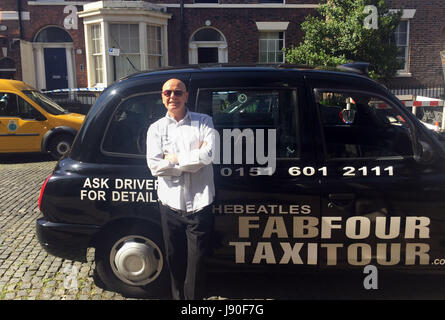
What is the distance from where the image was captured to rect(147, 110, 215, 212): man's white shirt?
3053mm

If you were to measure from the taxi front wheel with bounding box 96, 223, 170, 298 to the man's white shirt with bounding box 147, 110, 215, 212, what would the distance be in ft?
2.16

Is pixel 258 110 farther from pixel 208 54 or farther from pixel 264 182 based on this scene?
pixel 208 54

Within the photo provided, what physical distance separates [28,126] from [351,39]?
9167 millimetres

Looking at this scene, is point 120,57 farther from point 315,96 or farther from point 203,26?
point 315,96

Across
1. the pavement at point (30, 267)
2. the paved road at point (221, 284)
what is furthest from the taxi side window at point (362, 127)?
the pavement at point (30, 267)

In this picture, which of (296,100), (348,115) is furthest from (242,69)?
(348,115)

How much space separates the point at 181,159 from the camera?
301 cm

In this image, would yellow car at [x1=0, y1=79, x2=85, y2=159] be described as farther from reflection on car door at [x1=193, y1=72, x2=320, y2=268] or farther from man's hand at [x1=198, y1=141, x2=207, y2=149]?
man's hand at [x1=198, y1=141, x2=207, y2=149]

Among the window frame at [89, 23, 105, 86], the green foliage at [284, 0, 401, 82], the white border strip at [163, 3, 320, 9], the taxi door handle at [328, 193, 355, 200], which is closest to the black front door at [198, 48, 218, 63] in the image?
the white border strip at [163, 3, 320, 9]

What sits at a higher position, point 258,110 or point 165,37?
point 165,37

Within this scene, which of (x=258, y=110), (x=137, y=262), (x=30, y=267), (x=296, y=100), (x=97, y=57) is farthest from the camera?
(x=97, y=57)

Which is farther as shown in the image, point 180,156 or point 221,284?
point 221,284

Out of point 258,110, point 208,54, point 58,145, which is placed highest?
point 208,54

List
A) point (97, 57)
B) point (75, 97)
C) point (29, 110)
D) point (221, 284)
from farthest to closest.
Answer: point (75, 97)
point (97, 57)
point (29, 110)
point (221, 284)
